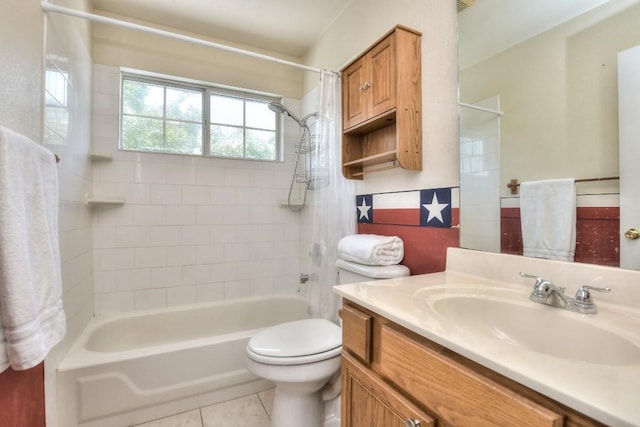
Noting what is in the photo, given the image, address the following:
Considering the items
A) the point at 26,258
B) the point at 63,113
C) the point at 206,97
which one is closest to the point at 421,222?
the point at 26,258

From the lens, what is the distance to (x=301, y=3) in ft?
6.26

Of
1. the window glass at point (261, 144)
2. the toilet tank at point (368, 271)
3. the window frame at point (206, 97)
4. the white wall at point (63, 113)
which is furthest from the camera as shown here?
the window glass at point (261, 144)

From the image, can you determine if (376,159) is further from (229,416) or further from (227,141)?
(229,416)

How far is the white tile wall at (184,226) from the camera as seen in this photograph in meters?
2.03

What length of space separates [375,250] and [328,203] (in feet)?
1.65

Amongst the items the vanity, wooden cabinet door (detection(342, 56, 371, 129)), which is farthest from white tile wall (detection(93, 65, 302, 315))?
the vanity

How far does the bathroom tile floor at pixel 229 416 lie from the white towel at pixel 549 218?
1542 mm

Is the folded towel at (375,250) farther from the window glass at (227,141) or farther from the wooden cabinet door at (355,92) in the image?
the window glass at (227,141)

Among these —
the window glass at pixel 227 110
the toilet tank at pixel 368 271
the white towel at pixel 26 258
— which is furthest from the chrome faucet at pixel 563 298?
the window glass at pixel 227 110

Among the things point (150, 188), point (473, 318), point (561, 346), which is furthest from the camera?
point (150, 188)

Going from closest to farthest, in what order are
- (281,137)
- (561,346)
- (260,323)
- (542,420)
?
(542,420)
(561,346)
(260,323)
(281,137)

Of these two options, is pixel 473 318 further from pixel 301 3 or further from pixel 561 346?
pixel 301 3

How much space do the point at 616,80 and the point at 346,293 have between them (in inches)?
37.8

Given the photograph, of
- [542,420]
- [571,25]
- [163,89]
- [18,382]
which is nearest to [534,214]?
[571,25]
